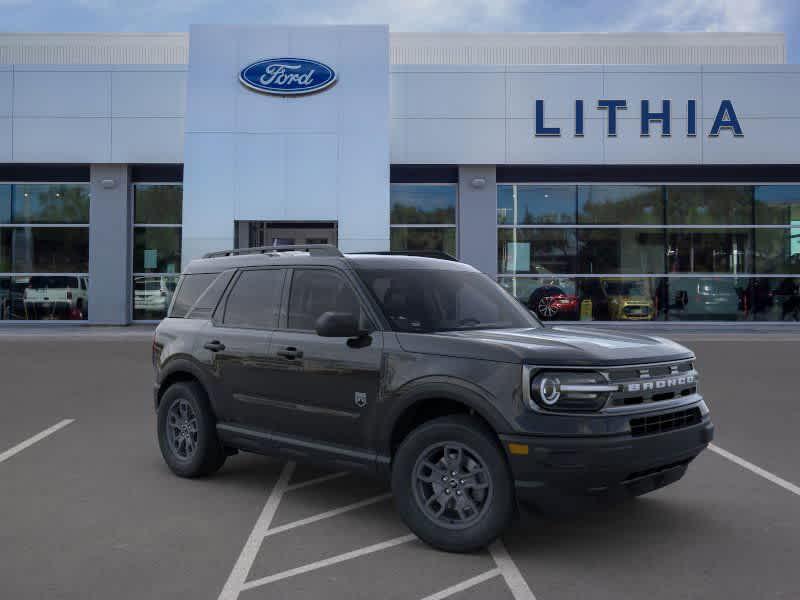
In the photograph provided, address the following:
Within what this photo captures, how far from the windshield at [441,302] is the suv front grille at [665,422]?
135 cm

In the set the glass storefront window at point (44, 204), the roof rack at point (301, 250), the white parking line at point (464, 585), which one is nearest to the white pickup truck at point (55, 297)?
the glass storefront window at point (44, 204)

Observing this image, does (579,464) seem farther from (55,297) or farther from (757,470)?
(55,297)

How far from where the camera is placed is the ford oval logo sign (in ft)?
76.4

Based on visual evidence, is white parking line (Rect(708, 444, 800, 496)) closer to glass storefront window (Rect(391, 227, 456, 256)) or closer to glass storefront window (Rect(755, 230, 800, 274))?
glass storefront window (Rect(391, 227, 456, 256))

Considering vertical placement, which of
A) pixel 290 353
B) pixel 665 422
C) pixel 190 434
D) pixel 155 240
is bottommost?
pixel 190 434

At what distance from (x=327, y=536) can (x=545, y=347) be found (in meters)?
1.79

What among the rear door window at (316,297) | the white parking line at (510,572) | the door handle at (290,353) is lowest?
the white parking line at (510,572)

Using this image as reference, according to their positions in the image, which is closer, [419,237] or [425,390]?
[425,390]

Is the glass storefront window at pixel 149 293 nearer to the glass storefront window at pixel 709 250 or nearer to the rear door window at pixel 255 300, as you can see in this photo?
the glass storefront window at pixel 709 250

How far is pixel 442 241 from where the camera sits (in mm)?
24906

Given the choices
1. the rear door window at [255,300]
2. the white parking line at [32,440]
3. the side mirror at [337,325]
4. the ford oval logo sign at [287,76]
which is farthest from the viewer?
the ford oval logo sign at [287,76]

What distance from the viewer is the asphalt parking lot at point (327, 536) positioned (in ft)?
14.3

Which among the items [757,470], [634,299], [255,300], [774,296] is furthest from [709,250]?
[255,300]

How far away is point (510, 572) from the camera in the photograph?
4.56m
